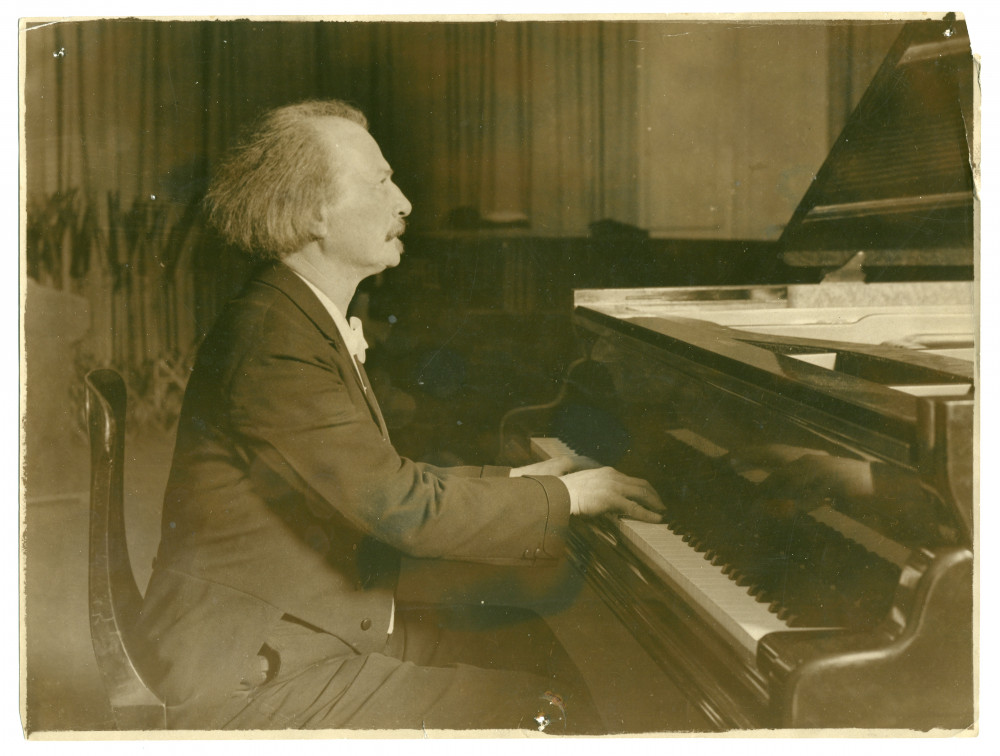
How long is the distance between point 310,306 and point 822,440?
118cm

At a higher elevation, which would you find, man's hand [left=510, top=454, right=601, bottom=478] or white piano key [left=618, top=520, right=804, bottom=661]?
man's hand [left=510, top=454, right=601, bottom=478]

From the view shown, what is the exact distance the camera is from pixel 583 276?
212 centimetres

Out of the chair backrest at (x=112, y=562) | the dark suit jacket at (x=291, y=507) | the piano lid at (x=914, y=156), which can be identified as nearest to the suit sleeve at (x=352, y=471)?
the dark suit jacket at (x=291, y=507)

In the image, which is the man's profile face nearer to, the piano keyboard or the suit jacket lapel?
the suit jacket lapel

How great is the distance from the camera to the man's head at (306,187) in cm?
202

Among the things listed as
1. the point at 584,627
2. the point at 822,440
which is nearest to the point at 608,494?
the point at 584,627

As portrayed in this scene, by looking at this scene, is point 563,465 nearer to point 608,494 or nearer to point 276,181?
point 608,494

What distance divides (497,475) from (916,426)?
99 cm

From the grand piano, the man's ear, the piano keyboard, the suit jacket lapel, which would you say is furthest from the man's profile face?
the piano keyboard

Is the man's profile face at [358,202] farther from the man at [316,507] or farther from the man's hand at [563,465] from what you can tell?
the man's hand at [563,465]

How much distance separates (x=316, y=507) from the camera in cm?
201

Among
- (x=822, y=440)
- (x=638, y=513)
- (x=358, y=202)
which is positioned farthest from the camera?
(x=358, y=202)

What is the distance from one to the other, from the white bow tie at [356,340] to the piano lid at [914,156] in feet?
3.77

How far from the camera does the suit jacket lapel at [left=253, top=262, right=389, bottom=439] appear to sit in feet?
6.48
